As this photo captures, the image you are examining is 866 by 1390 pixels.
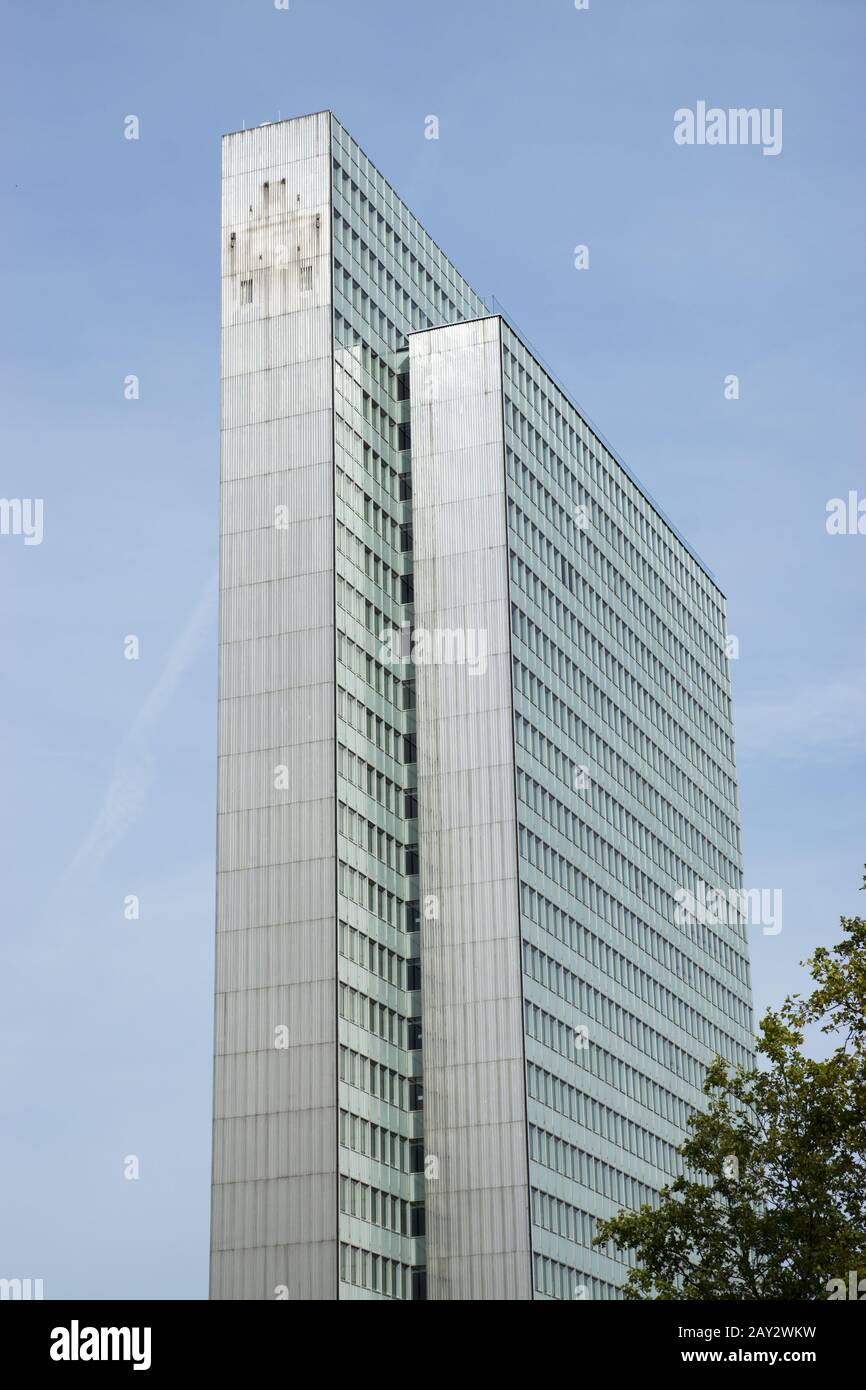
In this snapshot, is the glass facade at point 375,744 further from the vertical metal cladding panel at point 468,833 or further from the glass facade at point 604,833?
the glass facade at point 604,833

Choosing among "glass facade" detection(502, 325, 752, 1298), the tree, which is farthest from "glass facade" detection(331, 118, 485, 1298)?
the tree

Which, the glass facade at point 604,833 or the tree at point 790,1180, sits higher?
the glass facade at point 604,833

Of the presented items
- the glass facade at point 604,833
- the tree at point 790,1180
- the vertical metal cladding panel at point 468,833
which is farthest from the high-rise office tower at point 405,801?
the tree at point 790,1180

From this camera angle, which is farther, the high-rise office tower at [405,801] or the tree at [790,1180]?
the high-rise office tower at [405,801]

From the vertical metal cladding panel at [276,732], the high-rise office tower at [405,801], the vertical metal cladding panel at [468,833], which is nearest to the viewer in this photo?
the vertical metal cladding panel at [276,732]

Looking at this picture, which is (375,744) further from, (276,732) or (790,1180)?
(790,1180)

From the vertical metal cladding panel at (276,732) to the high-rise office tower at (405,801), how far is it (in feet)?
0.56

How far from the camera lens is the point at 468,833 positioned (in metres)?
107

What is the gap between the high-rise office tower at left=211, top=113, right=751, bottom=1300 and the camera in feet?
320

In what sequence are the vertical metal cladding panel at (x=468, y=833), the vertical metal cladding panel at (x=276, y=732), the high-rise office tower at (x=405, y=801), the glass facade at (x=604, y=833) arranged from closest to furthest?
1. the vertical metal cladding panel at (x=276, y=732)
2. the high-rise office tower at (x=405, y=801)
3. the vertical metal cladding panel at (x=468, y=833)
4. the glass facade at (x=604, y=833)

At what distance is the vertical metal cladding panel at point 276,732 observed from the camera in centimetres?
9488

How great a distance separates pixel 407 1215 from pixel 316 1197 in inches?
333
